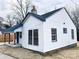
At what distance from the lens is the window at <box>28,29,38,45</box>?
49.4 feet

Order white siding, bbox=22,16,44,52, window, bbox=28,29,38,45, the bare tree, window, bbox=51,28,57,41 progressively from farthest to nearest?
1. the bare tree
2. window, bbox=28,29,38,45
3. window, bbox=51,28,57,41
4. white siding, bbox=22,16,44,52

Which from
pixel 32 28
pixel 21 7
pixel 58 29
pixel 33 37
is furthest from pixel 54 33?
pixel 21 7

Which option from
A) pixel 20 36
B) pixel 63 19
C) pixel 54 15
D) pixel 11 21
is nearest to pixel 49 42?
pixel 54 15

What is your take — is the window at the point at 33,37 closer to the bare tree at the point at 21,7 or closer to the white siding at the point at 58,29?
the white siding at the point at 58,29

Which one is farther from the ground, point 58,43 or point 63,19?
point 63,19

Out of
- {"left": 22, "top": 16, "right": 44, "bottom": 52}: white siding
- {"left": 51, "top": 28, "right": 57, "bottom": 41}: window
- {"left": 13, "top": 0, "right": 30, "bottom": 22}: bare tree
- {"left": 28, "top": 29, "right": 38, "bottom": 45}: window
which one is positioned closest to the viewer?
{"left": 22, "top": 16, "right": 44, "bottom": 52}: white siding

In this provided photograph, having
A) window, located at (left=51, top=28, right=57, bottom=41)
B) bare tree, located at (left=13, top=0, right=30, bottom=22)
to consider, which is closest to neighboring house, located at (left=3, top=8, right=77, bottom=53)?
window, located at (left=51, top=28, right=57, bottom=41)

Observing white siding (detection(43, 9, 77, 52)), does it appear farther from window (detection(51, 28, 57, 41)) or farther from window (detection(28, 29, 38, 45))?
window (detection(28, 29, 38, 45))

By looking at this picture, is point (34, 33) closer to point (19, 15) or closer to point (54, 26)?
point (54, 26)

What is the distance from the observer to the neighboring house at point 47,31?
13.9 m

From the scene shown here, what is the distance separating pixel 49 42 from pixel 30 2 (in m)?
32.0

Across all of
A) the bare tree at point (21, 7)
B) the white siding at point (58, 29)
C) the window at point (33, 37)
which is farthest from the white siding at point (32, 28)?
the bare tree at point (21, 7)

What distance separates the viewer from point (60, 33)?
15.7 meters

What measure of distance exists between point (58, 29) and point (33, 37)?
2.98 m
